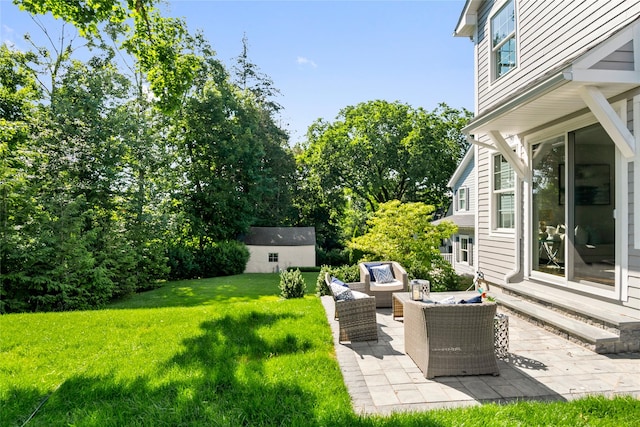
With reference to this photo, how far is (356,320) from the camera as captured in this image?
16.5ft

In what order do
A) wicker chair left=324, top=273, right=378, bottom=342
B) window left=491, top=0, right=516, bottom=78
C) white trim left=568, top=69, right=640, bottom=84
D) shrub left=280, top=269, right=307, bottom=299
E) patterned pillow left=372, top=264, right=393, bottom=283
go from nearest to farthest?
white trim left=568, top=69, right=640, bottom=84
wicker chair left=324, top=273, right=378, bottom=342
window left=491, top=0, right=516, bottom=78
patterned pillow left=372, top=264, right=393, bottom=283
shrub left=280, top=269, right=307, bottom=299

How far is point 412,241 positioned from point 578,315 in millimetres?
5376

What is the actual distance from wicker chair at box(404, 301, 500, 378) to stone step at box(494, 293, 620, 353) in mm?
1600

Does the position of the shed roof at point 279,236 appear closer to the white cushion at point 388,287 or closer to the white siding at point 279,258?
the white siding at point 279,258

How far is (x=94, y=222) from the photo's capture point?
14.5 meters

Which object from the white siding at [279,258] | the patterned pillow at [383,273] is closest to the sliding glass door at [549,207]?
the patterned pillow at [383,273]

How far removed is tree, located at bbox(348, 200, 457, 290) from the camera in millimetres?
10156

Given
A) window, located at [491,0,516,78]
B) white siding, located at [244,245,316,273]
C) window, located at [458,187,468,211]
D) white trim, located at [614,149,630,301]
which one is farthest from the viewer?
white siding, located at [244,245,316,273]

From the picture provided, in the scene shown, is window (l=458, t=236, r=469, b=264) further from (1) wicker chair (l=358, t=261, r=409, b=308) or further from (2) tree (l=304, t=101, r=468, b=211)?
(1) wicker chair (l=358, t=261, r=409, b=308)

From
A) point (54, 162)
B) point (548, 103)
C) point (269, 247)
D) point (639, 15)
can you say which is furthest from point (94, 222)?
point (639, 15)

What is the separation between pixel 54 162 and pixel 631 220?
1722 centimetres

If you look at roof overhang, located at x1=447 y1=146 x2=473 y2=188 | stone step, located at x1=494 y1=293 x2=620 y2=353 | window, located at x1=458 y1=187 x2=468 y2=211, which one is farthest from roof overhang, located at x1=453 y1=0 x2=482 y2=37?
window, located at x1=458 y1=187 x2=468 y2=211

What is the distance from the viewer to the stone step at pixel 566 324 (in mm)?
4340

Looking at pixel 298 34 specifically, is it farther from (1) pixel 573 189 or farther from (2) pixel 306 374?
(2) pixel 306 374
